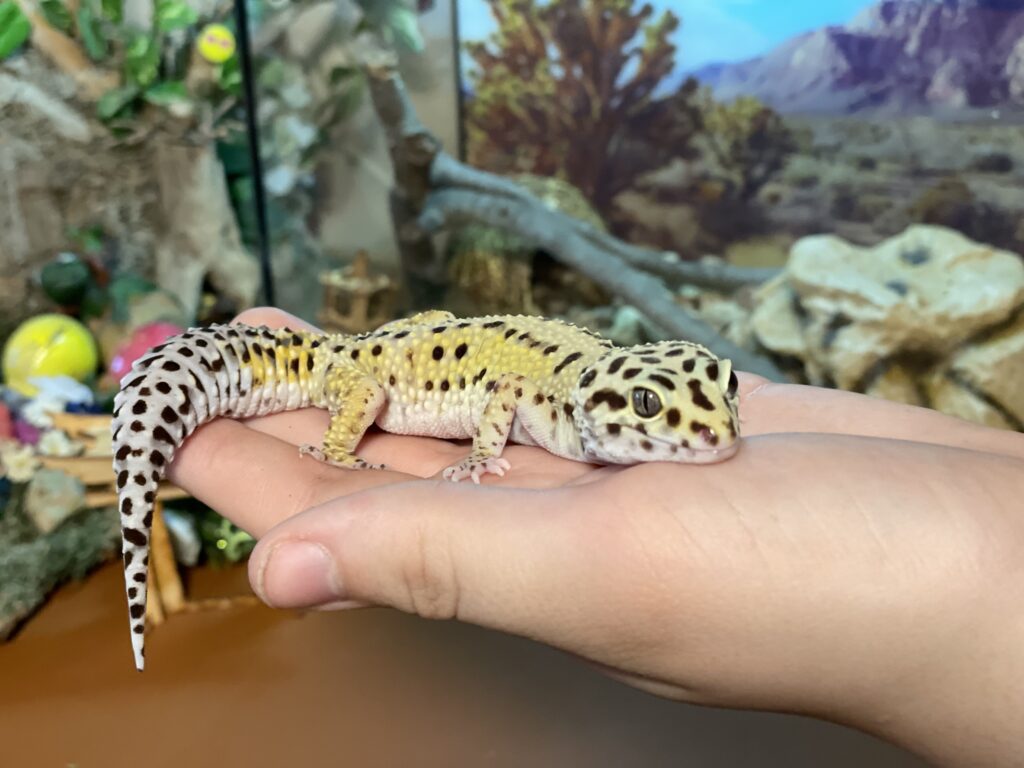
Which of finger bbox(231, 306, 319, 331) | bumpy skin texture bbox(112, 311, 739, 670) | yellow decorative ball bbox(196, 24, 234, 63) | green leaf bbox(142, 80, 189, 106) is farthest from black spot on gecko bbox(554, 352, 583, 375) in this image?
green leaf bbox(142, 80, 189, 106)

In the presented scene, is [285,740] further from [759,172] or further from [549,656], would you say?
[759,172]

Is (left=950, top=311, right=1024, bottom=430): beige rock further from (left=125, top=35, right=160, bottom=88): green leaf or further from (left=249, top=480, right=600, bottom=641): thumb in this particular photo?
(left=125, top=35, right=160, bottom=88): green leaf

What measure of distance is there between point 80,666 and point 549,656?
193cm

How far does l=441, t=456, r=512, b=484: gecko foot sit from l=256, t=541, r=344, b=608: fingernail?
1.92 feet

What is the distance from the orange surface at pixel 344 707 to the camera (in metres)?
2.84

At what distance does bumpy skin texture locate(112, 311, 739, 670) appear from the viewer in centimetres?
163

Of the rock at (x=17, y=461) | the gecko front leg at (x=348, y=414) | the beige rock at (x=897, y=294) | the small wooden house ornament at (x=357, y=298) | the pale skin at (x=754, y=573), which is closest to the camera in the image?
the pale skin at (x=754, y=573)

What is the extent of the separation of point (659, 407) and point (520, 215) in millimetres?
2945

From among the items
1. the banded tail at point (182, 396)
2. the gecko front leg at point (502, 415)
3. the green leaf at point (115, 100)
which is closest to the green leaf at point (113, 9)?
the green leaf at point (115, 100)

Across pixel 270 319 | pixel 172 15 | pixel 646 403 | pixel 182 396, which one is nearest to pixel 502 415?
pixel 646 403

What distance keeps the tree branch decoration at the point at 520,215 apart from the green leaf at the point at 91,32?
144cm

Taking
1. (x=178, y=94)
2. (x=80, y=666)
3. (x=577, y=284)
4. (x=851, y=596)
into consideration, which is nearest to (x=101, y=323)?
(x=178, y=94)

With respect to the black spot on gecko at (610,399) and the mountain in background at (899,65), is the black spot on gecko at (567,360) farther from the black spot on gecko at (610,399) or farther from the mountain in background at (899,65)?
the mountain in background at (899,65)

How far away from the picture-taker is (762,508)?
1275 millimetres
